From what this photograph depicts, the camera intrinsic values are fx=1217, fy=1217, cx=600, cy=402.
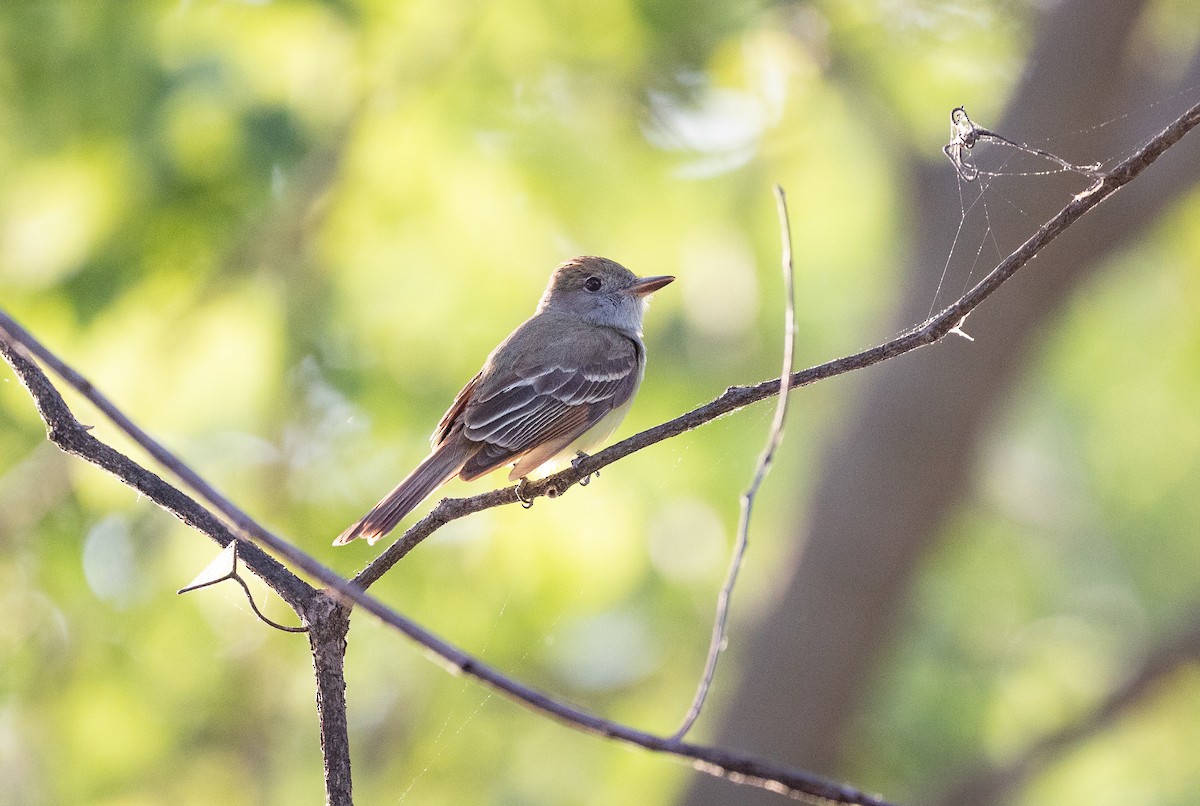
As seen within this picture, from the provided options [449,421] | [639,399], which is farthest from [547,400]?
[639,399]

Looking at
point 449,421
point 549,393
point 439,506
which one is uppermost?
point 549,393

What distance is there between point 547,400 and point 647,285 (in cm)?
110

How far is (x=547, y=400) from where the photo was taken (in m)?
4.87

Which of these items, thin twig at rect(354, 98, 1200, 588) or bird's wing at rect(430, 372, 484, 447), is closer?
thin twig at rect(354, 98, 1200, 588)

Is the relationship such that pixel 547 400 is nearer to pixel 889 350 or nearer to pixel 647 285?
pixel 647 285

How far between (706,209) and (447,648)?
6.62 m

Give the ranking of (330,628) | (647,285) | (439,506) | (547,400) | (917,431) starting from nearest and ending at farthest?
(330,628) → (439,506) → (547,400) → (647,285) → (917,431)

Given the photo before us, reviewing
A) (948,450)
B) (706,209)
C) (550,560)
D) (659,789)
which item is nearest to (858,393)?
(948,450)

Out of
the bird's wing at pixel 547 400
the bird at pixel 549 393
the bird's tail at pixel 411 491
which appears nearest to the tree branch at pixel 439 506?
the bird's tail at pixel 411 491

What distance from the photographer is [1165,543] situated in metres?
8.72

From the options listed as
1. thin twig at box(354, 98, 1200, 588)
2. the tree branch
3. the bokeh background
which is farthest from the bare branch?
the bokeh background

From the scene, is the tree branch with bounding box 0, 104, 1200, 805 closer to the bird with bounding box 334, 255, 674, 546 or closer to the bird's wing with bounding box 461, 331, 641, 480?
the bird with bounding box 334, 255, 674, 546

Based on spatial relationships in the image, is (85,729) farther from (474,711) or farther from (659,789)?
(659,789)

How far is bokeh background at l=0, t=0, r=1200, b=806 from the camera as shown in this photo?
5957mm
